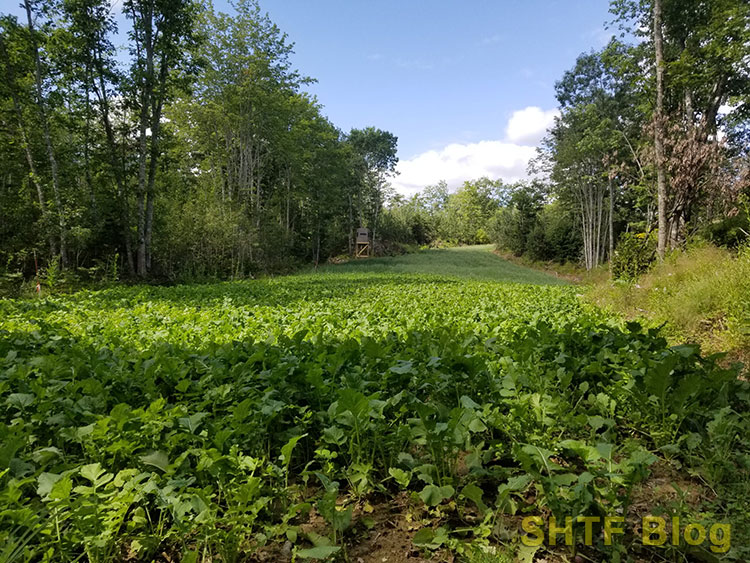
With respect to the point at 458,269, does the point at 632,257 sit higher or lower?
higher

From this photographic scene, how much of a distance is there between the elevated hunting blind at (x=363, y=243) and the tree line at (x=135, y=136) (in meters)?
11.4

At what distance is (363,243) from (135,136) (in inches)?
881

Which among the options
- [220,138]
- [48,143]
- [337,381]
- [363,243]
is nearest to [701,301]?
[337,381]

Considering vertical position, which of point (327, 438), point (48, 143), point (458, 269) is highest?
point (48, 143)

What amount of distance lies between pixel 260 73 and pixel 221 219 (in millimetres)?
9198

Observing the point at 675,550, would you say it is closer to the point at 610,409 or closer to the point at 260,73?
the point at 610,409

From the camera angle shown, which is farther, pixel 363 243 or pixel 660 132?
pixel 363 243

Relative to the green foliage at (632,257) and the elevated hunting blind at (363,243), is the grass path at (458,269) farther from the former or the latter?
the green foliage at (632,257)

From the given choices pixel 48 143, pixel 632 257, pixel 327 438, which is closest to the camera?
pixel 327 438

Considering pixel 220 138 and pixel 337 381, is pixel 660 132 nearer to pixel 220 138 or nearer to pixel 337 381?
pixel 337 381

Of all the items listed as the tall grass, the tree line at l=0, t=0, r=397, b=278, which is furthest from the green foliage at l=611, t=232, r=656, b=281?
the tree line at l=0, t=0, r=397, b=278

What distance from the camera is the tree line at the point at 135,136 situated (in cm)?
1217

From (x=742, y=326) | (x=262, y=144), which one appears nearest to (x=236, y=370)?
(x=742, y=326)

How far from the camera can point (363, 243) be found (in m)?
35.4
